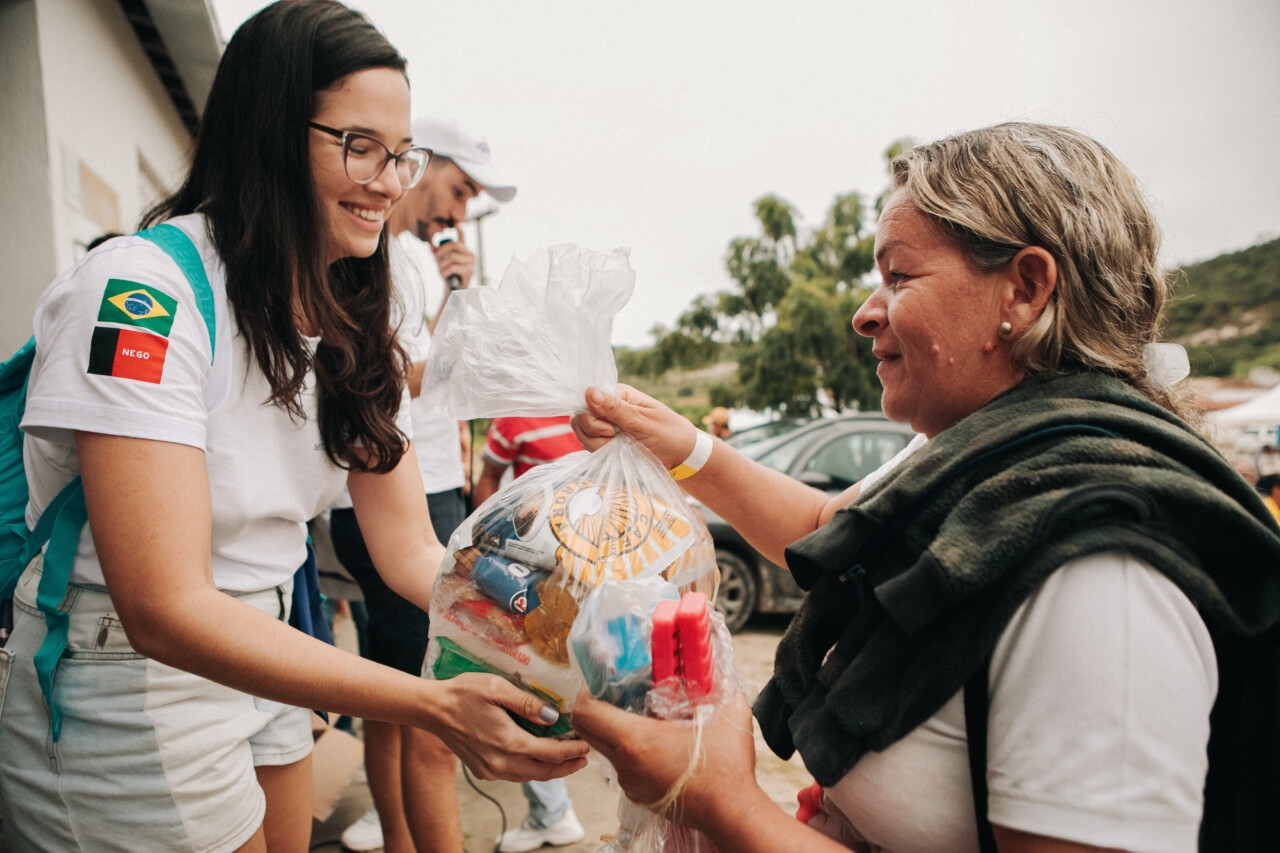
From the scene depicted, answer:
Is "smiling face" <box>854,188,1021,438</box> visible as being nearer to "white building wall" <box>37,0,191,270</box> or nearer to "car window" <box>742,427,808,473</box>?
"white building wall" <box>37,0,191,270</box>

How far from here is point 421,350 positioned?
8.16ft

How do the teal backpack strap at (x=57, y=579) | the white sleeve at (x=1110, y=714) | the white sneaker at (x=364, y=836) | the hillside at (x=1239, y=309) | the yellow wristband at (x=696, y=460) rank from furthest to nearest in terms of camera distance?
the hillside at (x=1239, y=309) < the white sneaker at (x=364, y=836) < the yellow wristband at (x=696, y=460) < the teal backpack strap at (x=57, y=579) < the white sleeve at (x=1110, y=714)

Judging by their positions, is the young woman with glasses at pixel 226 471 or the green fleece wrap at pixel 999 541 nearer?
the green fleece wrap at pixel 999 541

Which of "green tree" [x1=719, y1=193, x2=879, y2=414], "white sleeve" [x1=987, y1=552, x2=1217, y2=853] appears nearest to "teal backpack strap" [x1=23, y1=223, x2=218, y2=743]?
"white sleeve" [x1=987, y1=552, x2=1217, y2=853]

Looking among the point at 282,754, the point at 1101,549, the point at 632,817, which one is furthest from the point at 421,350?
the point at 1101,549

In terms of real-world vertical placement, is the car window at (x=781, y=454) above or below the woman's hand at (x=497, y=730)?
below

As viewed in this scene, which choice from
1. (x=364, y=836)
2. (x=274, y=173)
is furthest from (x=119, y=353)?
(x=364, y=836)

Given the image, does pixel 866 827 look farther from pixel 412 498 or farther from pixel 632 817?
pixel 412 498

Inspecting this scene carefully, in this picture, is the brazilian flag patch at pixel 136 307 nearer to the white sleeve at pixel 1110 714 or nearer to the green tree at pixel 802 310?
the white sleeve at pixel 1110 714

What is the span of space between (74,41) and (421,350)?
2.51 m

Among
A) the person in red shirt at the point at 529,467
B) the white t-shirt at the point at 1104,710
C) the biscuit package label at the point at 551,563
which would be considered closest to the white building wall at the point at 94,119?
the biscuit package label at the point at 551,563

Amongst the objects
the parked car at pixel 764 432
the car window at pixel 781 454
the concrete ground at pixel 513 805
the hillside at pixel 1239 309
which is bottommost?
the hillside at pixel 1239 309

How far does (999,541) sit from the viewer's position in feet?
3.02

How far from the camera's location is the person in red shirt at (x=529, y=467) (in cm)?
304
